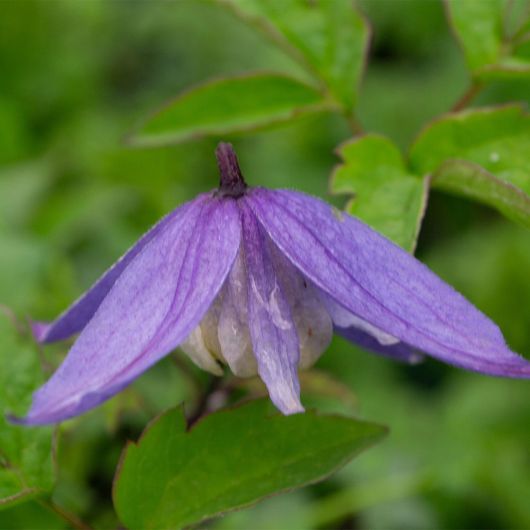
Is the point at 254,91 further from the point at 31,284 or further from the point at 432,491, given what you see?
the point at 432,491

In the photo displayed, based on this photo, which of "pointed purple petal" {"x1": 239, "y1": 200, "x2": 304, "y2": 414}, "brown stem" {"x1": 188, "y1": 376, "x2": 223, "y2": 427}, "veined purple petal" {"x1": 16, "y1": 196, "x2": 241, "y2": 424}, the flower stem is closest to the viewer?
"veined purple petal" {"x1": 16, "y1": 196, "x2": 241, "y2": 424}

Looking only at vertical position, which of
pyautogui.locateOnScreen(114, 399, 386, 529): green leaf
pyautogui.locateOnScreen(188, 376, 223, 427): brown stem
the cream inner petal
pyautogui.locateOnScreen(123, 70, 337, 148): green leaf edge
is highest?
pyautogui.locateOnScreen(123, 70, 337, 148): green leaf edge

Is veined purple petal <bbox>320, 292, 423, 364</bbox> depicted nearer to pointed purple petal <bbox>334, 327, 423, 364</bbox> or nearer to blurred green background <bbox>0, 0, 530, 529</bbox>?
pointed purple petal <bbox>334, 327, 423, 364</bbox>

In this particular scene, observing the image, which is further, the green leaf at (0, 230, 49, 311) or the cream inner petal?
the green leaf at (0, 230, 49, 311)

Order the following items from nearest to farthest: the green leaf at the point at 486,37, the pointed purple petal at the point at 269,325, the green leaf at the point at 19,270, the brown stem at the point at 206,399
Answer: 1. the pointed purple petal at the point at 269,325
2. the brown stem at the point at 206,399
3. the green leaf at the point at 486,37
4. the green leaf at the point at 19,270

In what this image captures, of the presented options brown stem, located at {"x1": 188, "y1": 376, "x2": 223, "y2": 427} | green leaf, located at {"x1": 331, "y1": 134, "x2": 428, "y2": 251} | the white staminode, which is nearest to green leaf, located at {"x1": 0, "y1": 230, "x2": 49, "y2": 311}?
brown stem, located at {"x1": 188, "y1": 376, "x2": 223, "y2": 427}

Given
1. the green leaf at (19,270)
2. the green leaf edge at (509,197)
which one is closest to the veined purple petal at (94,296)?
the green leaf edge at (509,197)

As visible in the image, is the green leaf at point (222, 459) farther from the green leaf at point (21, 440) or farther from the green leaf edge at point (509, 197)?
the green leaf edge at point (509, 197)
